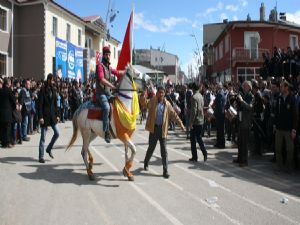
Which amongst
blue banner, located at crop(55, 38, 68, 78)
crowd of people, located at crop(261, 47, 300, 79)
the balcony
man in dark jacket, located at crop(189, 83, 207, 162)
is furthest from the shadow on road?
the balcony

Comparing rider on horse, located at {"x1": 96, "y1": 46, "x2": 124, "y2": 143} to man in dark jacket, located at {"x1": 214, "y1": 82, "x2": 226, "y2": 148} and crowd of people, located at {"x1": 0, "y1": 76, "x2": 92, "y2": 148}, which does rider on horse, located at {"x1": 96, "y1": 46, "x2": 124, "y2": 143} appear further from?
man in dark jacket, located at {"x1": 214, "y1": 82, "x2": 226, "y2": 148}

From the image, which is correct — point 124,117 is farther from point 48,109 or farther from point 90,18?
point 90,18

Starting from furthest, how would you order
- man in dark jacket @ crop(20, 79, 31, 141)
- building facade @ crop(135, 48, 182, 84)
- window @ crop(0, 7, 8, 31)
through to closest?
building facade @ crop(135, 48, 182, 84) < window @ crop(0, 7, 8, 31) < man in dark jacket @ crop(20, 79, 31, 141)

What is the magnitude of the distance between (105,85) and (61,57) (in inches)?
878

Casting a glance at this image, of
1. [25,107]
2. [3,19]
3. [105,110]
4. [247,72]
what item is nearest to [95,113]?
[105,110]

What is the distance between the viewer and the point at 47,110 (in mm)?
11375

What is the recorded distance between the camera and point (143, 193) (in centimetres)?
806

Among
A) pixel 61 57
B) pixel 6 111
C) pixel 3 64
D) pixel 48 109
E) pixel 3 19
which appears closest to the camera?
pixel 48 109

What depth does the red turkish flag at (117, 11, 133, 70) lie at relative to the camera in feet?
31.8

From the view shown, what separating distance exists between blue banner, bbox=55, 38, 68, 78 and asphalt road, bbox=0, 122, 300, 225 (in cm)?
1847

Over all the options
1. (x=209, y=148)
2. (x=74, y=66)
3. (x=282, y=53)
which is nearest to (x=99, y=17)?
(x=74, y=66)

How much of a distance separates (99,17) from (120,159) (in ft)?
127

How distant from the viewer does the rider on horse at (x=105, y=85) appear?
30.5 feet

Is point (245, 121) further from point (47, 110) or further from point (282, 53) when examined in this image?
point (282, 53)
